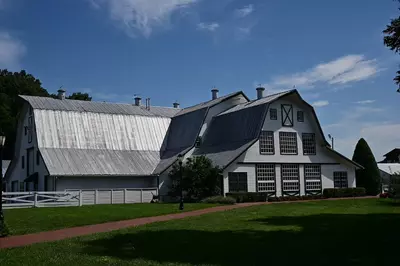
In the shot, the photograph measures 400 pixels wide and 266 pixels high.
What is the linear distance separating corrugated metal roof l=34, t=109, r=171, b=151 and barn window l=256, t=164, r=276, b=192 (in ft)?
37.7

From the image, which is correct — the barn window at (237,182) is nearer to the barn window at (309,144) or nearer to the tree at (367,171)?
the barn window at (309,144)

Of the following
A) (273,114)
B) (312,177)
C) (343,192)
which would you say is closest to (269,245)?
(273,114)

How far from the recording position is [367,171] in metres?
44.1

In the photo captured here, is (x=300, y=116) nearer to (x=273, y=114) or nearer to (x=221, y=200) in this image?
(x=273, y=114)

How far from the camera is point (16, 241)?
1557cm

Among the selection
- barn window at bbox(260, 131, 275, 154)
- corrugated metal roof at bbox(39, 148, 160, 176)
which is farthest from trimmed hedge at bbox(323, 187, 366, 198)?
corrugated metal roof at bbox(39, 148, 160, 176)

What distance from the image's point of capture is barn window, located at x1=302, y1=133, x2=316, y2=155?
3997cm

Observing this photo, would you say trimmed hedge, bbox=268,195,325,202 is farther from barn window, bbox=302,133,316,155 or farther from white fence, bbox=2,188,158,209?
white fence, bbox=2,188,158,209

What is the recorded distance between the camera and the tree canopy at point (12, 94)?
64500 millimetres

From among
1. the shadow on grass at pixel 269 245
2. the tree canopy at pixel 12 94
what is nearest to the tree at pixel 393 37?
the shadow on grass at pixel 269 245

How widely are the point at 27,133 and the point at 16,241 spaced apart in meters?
27.8

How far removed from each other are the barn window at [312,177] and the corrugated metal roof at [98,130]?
553 inches

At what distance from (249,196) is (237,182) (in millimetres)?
1627

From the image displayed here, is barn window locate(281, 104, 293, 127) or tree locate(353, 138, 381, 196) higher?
barn window locate(281, 104, 293, 127)
